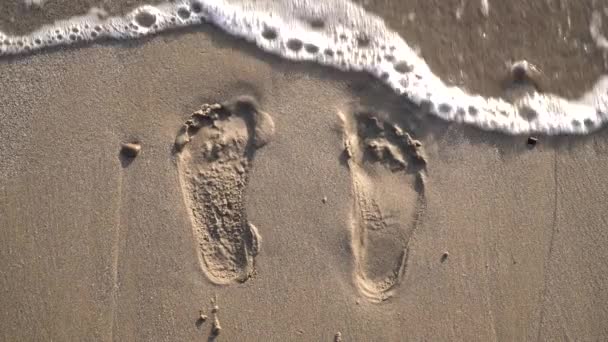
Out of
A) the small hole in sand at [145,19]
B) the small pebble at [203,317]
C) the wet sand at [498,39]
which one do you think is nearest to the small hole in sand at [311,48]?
the wet sand at [498,39]

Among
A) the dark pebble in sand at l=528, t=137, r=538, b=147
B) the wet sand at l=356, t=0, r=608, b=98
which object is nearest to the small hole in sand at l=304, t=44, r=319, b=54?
the wet sand at l=356, t=0, r=608, b=98

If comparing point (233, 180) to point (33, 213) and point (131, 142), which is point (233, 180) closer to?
point (131, 142)

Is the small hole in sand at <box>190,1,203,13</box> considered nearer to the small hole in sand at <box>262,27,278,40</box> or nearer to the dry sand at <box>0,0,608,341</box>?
the dry sand at <box>0,0,608,341</box>

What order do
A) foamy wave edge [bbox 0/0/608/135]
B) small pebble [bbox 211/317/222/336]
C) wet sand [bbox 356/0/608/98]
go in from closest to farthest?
small pebble [bbox 211/317/222/336] → foamy wave edge [bbox 0/0/608/135] → wet sand [bbox 356/0/608/98]

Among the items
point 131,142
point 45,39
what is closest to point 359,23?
point 131,142

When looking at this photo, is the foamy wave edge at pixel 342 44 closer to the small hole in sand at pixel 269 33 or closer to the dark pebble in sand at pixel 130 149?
the small hole in sand at pixel 269 33
